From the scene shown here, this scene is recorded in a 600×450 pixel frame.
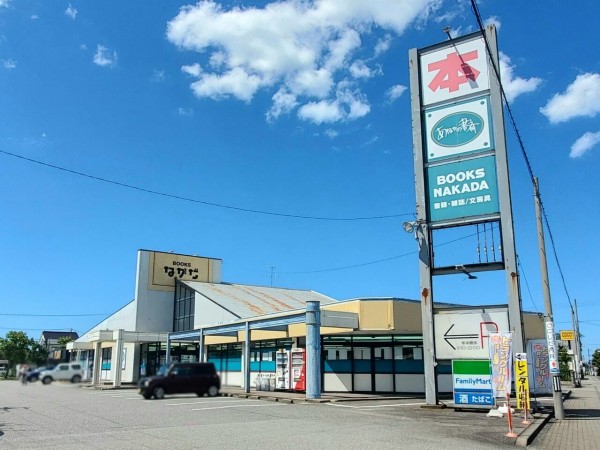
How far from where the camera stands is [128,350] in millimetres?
8680

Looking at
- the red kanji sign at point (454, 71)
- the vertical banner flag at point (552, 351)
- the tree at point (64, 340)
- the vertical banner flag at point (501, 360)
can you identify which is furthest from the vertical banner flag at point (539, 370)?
the tree at point (64, 340)

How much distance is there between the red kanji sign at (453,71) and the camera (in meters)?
24.5

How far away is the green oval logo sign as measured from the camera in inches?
953

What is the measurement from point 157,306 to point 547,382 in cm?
2595

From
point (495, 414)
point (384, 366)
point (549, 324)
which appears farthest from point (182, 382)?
point (384, 366)

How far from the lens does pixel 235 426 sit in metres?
16.6

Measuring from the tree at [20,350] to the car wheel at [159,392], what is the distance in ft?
3.36

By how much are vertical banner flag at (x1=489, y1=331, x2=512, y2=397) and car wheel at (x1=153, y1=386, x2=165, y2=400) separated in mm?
17592

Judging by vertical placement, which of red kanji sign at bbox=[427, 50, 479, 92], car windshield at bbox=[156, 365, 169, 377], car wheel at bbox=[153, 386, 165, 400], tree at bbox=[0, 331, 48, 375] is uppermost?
red kanji sign at bbox=[427, 50, 479, 92]

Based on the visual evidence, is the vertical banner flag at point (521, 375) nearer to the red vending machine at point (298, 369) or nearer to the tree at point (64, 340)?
the red vending machine at point (298, 369)

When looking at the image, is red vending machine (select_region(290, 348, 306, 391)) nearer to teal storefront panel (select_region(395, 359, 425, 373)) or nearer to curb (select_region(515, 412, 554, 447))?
teal storefront panel (select_region(395, 359, 425, 373))

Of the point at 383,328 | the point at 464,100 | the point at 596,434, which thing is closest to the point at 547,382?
the point at 383,328

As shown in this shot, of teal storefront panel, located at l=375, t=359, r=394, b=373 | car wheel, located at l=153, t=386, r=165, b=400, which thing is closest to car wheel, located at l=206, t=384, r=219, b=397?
car wheel, located at l=153, t=386, r=165, b=400

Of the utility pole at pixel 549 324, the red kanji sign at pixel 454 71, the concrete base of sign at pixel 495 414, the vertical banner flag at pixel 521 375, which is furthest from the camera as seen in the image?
the red kanji sign at pixel 454 71
